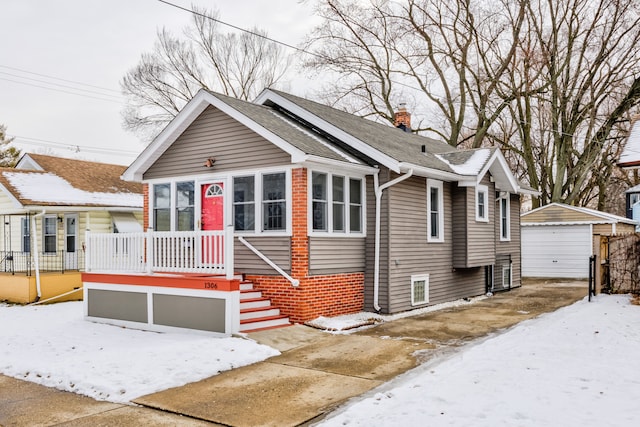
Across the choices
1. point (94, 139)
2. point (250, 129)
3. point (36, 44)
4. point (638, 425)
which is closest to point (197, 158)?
point (250, 129)

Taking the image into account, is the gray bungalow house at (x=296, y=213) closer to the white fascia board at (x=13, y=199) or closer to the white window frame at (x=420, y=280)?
the white window frame at (x=420, y=280)

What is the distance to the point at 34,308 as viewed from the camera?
14.6 metres

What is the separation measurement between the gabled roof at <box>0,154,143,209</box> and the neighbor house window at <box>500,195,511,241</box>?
1220 centimetres

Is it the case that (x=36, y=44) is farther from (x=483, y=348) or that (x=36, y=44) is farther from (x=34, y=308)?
(x=483, y=348)

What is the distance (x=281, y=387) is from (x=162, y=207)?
7.71 metres

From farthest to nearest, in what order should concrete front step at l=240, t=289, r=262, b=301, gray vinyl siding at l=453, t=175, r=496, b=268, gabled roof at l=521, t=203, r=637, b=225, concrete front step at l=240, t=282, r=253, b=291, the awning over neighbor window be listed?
gabled roof at l=521, t=203, r=637, b=225 → the awning over neighbor window → gray vinyl siding at l=453, t=175, r=496, b=268 → concrete front step at l=240, t=282, r=253, b=291 → concrete front step at l=240, t=289, r=262, b=301

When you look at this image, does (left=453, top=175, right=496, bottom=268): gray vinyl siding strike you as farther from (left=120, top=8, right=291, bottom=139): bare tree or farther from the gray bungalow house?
(left=120, top=8, right=291, bottom=139): bare tree

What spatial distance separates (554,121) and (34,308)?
83.8 feet

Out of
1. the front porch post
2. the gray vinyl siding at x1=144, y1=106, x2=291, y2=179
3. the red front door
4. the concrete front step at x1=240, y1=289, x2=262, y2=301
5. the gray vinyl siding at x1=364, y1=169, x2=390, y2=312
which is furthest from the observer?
the red front door

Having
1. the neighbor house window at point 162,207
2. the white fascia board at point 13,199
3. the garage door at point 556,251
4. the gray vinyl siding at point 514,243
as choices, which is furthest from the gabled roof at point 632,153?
the white fascia board at point 13,199

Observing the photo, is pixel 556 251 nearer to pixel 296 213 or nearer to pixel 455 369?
pixel 296 213

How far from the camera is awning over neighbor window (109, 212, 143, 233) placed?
18.1 metres

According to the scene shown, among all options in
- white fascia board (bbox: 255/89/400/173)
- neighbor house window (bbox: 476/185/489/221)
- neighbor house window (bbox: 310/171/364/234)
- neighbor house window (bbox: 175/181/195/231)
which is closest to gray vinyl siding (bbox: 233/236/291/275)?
neighbor house window (bbox: 310/171/364/234)

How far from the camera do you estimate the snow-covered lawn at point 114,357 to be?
274 inches
